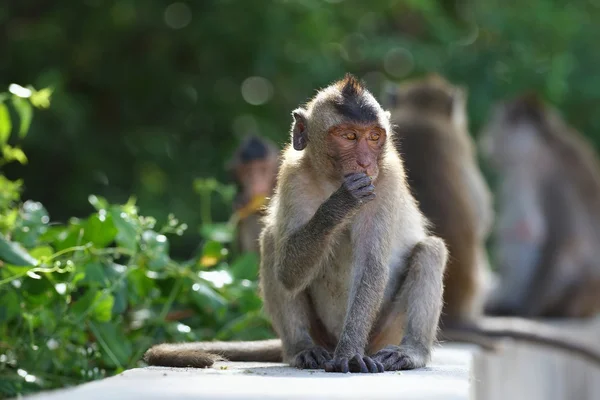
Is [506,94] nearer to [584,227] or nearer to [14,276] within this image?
[584,227]

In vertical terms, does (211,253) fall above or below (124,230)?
below

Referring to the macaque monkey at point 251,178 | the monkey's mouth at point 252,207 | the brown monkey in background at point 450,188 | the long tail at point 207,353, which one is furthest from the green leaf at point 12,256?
the brown monkey in background at point 450,188

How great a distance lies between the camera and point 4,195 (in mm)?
5586

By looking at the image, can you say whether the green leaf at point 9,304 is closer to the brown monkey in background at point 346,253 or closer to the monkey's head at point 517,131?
the brown monkey in background at point 346,253

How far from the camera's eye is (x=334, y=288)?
484cm

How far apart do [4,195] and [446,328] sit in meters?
3.60

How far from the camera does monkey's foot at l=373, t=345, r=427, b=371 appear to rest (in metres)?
4.42

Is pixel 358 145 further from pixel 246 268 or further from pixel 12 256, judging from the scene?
pixel 246 268

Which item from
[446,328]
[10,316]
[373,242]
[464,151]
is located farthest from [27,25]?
[373,242]

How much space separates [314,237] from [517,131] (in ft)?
27.3

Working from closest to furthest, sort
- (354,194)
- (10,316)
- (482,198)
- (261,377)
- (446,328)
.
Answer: (261,377)
(354,194)
(10,316)
(446,328)
(482,198)

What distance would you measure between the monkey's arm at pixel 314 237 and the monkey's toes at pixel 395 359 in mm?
436

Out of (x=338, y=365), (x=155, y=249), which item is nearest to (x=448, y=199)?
(x=155, y=249)

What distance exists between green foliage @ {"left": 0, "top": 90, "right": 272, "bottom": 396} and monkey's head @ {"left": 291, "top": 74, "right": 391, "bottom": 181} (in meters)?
1.03
